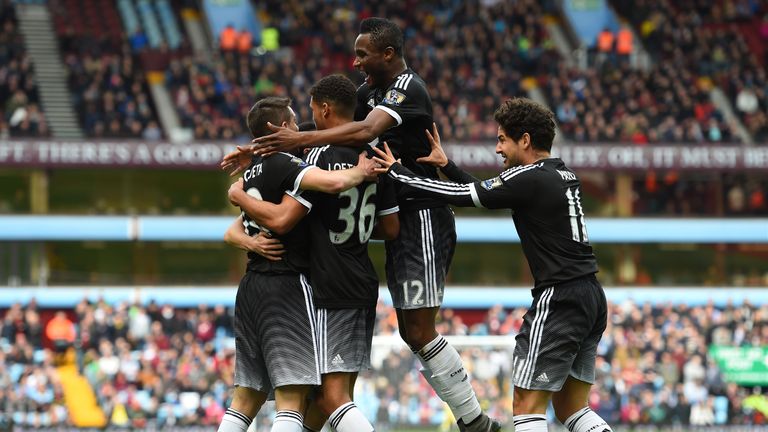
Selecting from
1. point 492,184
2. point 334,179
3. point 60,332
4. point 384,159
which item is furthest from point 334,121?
point 60,332

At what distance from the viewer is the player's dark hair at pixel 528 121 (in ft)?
26.3

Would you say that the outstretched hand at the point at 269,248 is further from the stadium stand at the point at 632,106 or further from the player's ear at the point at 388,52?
the stadium stand at the point at 632,106

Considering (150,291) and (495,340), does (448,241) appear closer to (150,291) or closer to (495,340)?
(495,340)

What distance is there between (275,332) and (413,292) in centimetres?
115

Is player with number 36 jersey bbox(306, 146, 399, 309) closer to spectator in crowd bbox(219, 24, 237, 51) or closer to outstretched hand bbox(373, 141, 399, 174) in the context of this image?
outstretched hand bbox(373, 141, 399, 174)

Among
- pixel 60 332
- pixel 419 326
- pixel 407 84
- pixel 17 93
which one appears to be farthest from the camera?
pixel 17 93

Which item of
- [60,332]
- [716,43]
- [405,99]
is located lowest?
[60,332]

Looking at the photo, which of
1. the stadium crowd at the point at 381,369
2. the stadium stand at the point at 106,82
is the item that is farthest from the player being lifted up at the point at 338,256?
the stadium stand at the point at 106,82

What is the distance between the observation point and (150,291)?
91.3ft

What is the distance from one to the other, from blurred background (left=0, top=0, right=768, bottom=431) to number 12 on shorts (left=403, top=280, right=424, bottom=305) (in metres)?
10.7

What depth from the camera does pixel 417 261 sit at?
852 centimetres

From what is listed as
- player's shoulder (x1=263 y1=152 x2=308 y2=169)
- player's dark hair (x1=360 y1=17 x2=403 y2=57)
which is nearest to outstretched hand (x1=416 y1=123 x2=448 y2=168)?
player's dark hair (x1=360 y1=17 x2=403 y2=57)

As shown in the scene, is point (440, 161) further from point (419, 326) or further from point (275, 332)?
point (275, 332)

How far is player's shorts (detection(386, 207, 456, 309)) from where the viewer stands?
8.52 meters
